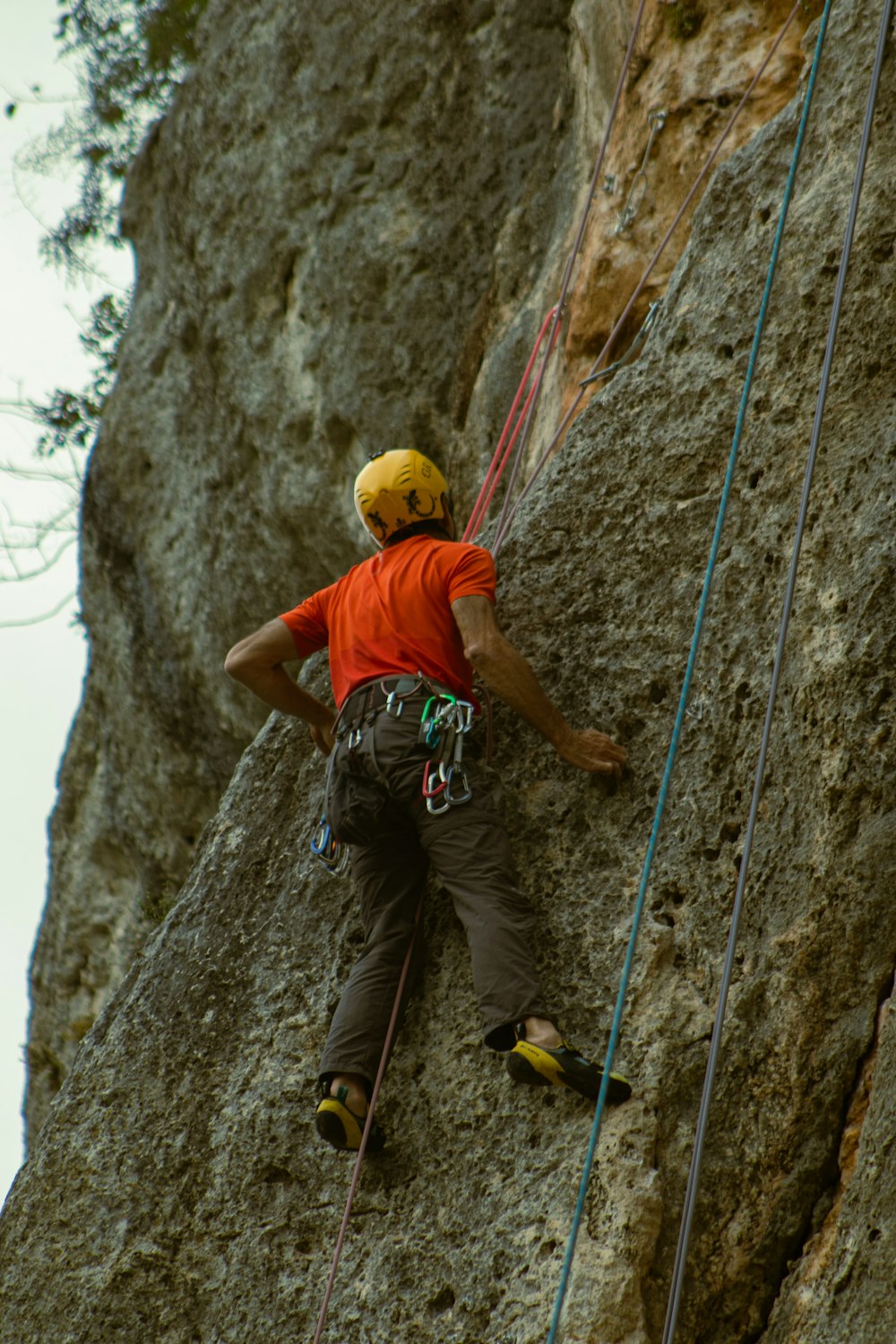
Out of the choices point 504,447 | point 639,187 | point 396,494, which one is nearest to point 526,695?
point 396,494

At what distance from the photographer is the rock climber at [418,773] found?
3629 mm

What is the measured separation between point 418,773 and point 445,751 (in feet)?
0.34

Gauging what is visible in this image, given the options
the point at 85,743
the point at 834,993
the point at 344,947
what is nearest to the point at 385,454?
the point at 344,947

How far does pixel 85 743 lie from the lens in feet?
33.3

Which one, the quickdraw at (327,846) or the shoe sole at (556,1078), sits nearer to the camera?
the shoe sole at (556,1078)

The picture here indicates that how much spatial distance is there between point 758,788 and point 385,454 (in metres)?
1.79

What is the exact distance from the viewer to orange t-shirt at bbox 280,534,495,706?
4.19 m

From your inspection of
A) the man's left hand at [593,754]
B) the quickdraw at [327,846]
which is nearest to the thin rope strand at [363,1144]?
the quickdraw at [327,846]

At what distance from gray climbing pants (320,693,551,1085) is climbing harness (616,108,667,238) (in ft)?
10.7

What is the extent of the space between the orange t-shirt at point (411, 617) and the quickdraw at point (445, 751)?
0.53ft

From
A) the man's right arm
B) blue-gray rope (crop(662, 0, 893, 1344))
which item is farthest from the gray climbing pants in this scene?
blue-gray rope (crop(662, 0, 893, 1344))

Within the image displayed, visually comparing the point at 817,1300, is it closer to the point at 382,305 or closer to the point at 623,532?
the point at 623,532

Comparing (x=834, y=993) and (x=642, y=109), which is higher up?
(x=642, y=109)

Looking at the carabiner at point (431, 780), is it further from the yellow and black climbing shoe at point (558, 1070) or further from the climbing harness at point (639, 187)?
the climbing harness at point (639, 187)
